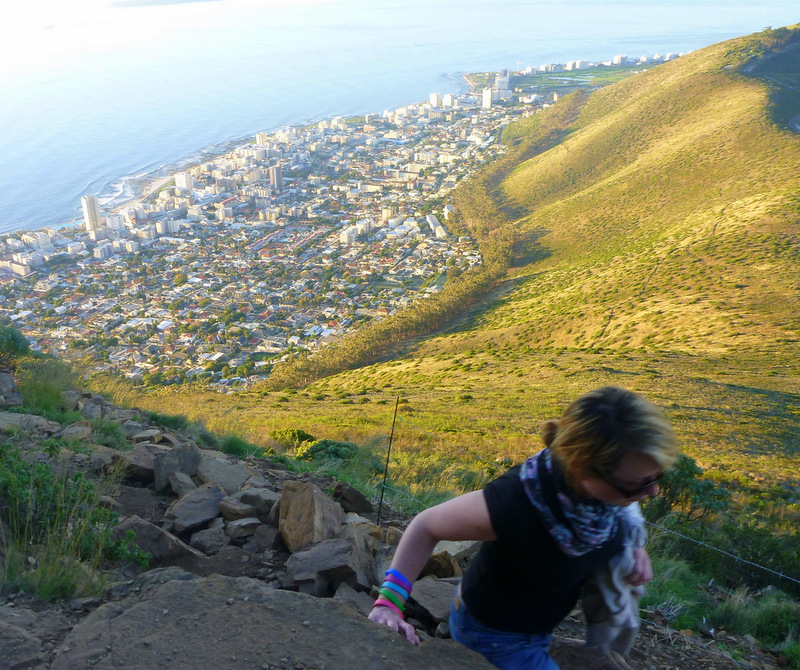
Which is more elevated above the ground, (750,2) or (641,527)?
(750,2)

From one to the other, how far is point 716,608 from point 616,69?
99.9 m

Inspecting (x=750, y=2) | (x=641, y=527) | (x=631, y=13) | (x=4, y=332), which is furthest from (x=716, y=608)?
(x=750, y=2)

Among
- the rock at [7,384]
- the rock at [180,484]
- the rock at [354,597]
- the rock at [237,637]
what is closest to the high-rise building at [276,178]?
the rock at [7,384]

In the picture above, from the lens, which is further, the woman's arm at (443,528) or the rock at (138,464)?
the rock at (138,464)

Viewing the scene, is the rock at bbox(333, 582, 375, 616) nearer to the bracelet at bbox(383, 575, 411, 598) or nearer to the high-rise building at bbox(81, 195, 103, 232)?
the bracelet at bbox(383, 575, 411, 598)

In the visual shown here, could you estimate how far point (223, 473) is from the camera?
3.90m

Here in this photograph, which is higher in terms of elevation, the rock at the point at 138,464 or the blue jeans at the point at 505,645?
the blue jeans at the point at 505,645

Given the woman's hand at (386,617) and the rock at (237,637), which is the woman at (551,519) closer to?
the woman's hand at (386,617)

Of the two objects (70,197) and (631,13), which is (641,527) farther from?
(631,13)

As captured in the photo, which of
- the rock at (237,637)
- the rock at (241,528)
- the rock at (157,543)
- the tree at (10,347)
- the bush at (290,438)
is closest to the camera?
the rock at (237,637)

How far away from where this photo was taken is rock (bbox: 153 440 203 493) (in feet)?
11.8

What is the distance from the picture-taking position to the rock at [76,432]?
3984 millimetres

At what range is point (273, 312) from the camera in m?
27.3

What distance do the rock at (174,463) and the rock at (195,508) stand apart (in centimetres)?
30
